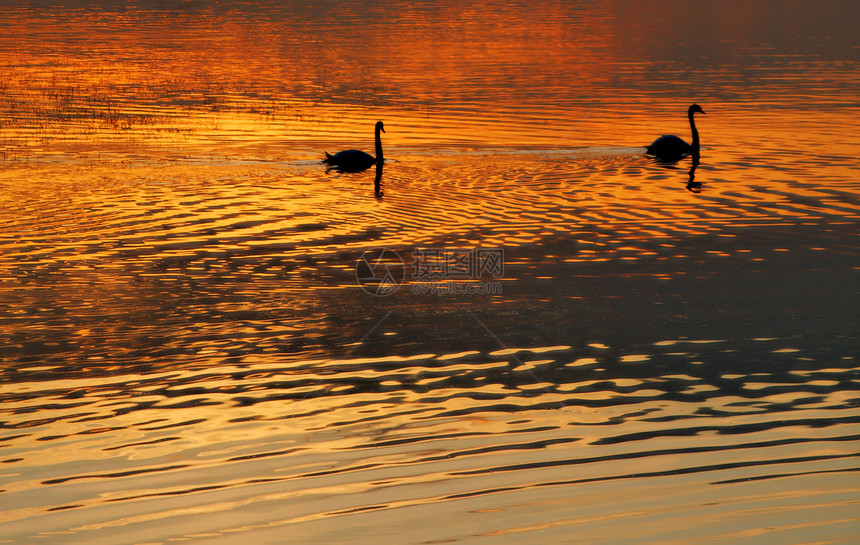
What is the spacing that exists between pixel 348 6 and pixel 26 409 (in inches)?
3427

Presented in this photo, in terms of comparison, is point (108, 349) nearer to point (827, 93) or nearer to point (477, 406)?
point (477, 406)

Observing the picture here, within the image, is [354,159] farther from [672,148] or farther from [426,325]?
[426,325]

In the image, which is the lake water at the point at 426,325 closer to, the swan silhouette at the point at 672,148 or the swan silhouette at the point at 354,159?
the swan silhouette at the point at 354,159

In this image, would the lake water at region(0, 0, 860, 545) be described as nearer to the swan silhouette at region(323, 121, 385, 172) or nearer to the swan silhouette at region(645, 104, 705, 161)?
the swan silhouette at region(323, 121, 385, 172)

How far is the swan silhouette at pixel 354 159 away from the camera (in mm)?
24406

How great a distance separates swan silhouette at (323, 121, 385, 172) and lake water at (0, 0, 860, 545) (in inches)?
11.5

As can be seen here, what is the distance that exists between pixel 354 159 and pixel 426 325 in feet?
38.8

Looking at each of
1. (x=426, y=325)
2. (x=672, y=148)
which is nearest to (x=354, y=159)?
(x=672, y=148)

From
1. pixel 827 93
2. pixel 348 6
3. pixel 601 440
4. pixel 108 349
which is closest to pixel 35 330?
pixel 108 349

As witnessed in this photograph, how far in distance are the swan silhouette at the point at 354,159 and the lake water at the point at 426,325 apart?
29 centimetres

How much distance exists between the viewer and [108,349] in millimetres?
11781

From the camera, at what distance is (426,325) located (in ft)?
43.0

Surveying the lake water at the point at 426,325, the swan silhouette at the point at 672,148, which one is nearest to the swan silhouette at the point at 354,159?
the lake water at the point at 426,325

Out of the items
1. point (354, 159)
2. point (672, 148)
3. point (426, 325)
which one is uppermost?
point (672, 148)
